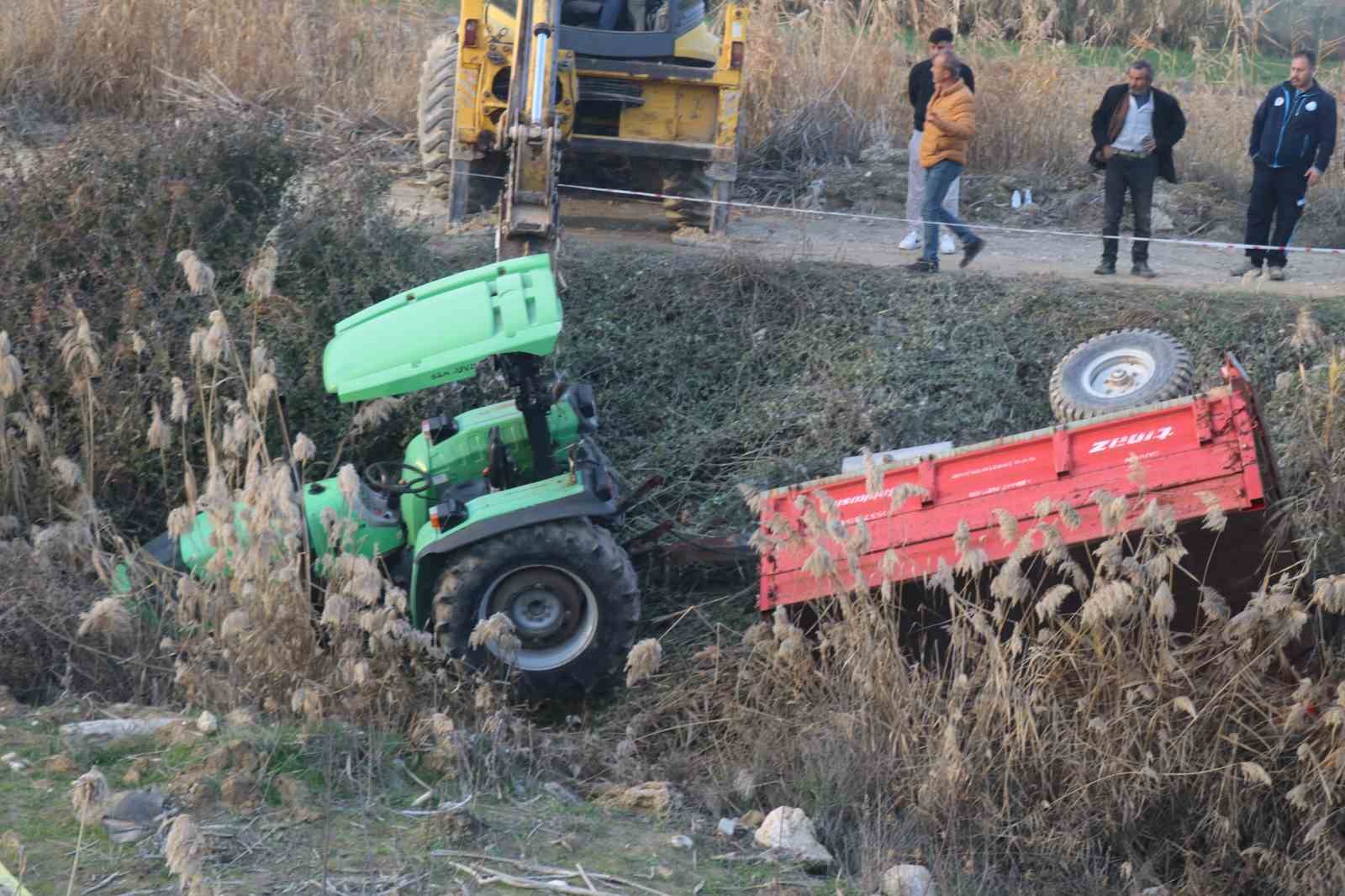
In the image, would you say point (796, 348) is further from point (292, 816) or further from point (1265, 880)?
point (292, 816)

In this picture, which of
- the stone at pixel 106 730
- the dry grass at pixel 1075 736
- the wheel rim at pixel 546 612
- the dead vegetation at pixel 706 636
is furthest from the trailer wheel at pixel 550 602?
the stone at pixel 106 730

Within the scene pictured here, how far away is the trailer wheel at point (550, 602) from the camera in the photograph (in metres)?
6.05

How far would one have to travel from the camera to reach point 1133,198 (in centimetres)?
1053

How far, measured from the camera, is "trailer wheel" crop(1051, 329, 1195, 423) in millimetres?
7461

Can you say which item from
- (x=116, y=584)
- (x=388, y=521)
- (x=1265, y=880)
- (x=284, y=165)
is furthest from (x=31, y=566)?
(x=1265, y=880)

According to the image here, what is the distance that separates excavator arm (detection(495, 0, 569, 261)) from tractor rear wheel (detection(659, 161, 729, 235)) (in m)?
2.35

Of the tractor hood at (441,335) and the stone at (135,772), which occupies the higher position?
the tractor hood at (441,335)

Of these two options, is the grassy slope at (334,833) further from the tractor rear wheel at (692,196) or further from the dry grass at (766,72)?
the dry grass at (766,72)

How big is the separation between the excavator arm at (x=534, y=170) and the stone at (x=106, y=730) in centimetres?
419

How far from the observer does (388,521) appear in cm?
654

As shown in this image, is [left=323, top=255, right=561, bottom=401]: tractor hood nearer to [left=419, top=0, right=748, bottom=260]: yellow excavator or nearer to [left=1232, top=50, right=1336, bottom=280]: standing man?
[left=419, top=0, right=748, bottom=260]: yellow excavator

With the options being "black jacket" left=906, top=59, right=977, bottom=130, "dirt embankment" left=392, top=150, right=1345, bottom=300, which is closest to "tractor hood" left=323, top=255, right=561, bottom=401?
"dirt embankment" left=392, top=150, right=1345, bottom=300

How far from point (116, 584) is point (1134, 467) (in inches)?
156

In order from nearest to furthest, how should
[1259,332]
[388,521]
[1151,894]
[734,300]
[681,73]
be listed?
[1151,894], [388,521], [1259,332], [734,300], [681,73]
